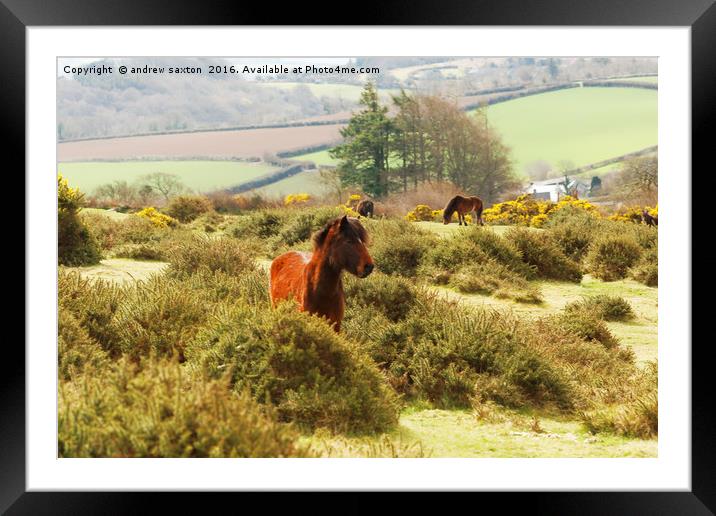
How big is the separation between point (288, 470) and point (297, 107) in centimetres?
765

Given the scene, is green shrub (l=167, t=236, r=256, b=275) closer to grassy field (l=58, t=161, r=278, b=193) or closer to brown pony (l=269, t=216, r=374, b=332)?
grassy field (l=58, t=161, r=278, b=193)

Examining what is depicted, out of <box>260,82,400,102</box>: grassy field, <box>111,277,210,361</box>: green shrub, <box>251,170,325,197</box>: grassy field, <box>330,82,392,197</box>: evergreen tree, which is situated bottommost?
<box>111,277,210,361</box>: green shrub

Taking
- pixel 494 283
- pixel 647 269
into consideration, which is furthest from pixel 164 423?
pixel 647 269

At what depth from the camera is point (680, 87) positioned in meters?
5.56

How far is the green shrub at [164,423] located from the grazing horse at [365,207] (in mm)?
8046

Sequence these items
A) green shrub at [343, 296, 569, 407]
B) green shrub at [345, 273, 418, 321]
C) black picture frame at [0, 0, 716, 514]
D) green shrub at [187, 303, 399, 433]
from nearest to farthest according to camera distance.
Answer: black picture frame at [0, 0, 716, 514], green shrub at [187, 303, 399, 433], green shrub at [343, 296, 569, 407], green shrub at [345, 273, 418, 321]

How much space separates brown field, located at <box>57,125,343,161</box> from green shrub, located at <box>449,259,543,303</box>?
3.28 meters

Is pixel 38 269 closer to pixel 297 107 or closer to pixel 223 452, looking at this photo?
pixel 223 452

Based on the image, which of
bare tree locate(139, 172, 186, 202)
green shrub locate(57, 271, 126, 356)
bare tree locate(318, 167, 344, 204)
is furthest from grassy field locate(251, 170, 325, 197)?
green shrub locate(57, 271, 126, 356)

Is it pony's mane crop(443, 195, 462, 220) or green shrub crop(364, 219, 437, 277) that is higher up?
pony's mane crop(443, 195, 462, 220)

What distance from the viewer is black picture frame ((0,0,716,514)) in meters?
5.04

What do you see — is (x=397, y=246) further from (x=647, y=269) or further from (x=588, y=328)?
(x=647, y=269)
